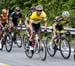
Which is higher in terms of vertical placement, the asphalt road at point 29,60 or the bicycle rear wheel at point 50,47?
the bicycle rear wheel at point 50,47

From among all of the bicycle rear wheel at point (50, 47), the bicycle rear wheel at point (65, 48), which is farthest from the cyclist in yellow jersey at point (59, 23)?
the bicycle rear wheel at point (65, 48)

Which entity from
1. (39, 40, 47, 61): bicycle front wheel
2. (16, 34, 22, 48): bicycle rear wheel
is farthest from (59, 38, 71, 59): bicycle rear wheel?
(16, 34, 22, 48): bicycle rear wheel

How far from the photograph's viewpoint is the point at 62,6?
93.9 feet

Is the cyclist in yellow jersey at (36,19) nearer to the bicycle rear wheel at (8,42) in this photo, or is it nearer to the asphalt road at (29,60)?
the asphalt road at (29,60)

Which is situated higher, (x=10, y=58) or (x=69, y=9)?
(x=69, y=9)

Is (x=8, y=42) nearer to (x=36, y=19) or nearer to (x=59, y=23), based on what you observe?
(x=59, y=23)

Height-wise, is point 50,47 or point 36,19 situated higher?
point 36,19

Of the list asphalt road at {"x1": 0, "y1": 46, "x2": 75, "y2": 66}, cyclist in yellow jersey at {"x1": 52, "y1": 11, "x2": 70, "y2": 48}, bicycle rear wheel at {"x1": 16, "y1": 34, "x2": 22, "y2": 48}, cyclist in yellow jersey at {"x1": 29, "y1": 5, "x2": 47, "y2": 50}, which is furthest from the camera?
bicycle rear wheel at {"x1": 16, "y1": 34, "x2": 22, "y2": 48}

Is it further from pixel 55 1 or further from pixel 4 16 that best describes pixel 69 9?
pixel 4 16

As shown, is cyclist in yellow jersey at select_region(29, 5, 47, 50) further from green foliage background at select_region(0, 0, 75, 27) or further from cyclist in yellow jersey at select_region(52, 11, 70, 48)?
green foliage background at select_region(0, 0, 75, 27)

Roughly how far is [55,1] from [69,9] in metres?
2.32

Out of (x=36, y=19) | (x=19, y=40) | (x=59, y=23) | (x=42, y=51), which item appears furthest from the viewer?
(x=19, y=40)

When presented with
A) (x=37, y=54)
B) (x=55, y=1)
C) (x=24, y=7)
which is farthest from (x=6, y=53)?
(x=24, y=7)

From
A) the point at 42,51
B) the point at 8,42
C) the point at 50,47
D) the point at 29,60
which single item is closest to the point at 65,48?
the point at 42,51
